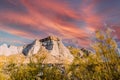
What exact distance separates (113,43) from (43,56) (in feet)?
34.8

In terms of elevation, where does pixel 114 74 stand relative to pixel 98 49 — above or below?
below

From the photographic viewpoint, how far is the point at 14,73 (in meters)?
32.0

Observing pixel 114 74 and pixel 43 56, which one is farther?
pixel 43 56

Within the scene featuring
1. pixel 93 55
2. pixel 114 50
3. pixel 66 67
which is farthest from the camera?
pixel 66 67

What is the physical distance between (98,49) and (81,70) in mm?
4067

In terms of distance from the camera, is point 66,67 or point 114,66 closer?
point 114,66

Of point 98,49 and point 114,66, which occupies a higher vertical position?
point 98,49

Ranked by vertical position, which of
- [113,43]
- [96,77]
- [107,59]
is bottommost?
[96,77]

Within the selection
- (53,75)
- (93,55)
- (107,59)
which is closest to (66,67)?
(53,75)

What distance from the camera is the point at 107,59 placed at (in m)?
23.7

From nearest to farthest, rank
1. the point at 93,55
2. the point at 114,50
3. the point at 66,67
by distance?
the point at 114,50
the point at 93,55
the point at 66,67

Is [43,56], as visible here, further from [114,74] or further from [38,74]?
[114,74]

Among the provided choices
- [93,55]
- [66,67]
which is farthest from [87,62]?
[66,67]

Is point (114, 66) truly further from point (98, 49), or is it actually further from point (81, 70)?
point (81, 70)
